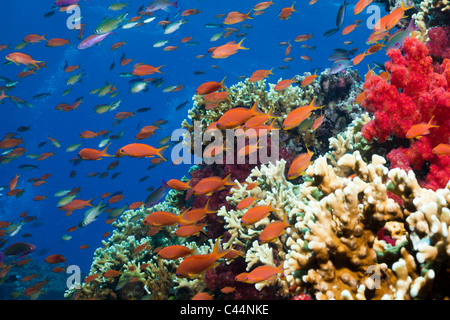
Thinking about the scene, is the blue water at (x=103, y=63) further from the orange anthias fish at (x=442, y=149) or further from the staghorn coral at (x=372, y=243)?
the orange anthias fish at (x=442, y=149)

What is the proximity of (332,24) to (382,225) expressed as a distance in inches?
1997

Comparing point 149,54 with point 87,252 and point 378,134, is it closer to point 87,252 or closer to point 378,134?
point 87,252

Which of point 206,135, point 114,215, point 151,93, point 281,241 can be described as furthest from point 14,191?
point 151,93

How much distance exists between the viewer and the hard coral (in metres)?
2.81

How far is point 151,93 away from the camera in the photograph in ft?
188

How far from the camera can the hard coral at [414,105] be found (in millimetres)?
2809

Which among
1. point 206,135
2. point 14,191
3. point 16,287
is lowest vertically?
point 16,287

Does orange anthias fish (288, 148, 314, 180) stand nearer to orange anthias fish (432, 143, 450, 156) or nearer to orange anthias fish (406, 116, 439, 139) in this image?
orange anthias fish (406, 116, 439, 139)

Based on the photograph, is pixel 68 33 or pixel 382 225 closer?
pixel 382 225

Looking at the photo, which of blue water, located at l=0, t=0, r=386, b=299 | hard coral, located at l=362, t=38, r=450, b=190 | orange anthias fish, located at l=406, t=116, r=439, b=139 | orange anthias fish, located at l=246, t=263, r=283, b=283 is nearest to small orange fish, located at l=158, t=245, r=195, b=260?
orange anthias fish, located at l=246, t=263, r=283, b=283

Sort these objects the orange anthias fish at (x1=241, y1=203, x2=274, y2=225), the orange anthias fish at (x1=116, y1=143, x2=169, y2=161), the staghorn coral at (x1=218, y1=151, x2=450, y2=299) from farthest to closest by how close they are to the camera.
Answer: the orange anthias fish at (x1=116, y1=143, x2=169, y2=161), the orange anthias fish at (x1=241, y1=203, x2=274, y2=225), the staghorn coral at (x1=218, y1=151, x2=450, y2=299)

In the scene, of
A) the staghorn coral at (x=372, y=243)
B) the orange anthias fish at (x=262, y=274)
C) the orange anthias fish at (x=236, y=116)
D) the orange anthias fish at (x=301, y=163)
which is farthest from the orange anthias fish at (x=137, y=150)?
the staghorn coral at (x=372, y=243)

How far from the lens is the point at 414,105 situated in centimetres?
300
